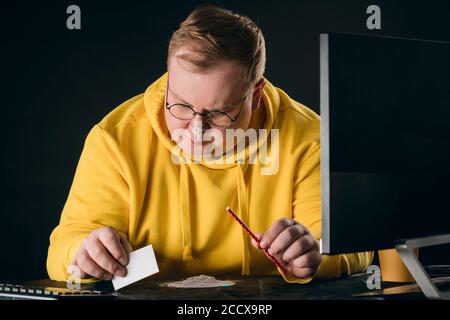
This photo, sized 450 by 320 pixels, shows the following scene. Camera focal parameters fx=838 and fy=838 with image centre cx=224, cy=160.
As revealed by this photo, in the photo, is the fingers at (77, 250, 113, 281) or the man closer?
the fingers at (77, 250, 113, 281)

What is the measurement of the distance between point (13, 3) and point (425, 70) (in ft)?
5.57

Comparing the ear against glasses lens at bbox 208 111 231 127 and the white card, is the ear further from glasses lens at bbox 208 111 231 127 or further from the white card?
the white card

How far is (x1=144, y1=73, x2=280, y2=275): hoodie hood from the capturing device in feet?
6.32

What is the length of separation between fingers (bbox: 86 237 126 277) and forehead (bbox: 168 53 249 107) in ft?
1.15

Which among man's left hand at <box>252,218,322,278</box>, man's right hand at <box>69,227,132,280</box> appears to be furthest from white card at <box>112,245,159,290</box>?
man's left hand at <box>252,218,322,278</box>

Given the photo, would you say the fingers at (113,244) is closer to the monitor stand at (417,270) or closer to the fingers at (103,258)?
the fingers at (103,258)

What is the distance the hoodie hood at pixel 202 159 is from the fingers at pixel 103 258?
40 centimetres

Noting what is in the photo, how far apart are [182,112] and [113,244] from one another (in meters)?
0.35

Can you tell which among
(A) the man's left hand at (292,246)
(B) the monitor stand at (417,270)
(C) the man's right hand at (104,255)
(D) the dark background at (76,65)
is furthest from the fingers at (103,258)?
(D) the dark background at (76,65)

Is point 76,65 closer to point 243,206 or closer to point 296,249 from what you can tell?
point 243,206

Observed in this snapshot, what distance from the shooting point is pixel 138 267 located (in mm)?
1534

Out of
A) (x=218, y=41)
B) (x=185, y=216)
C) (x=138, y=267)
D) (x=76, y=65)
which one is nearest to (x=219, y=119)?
(x=218, y=41)

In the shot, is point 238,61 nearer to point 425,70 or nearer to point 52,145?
point 425,70

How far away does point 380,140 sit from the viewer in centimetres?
136
